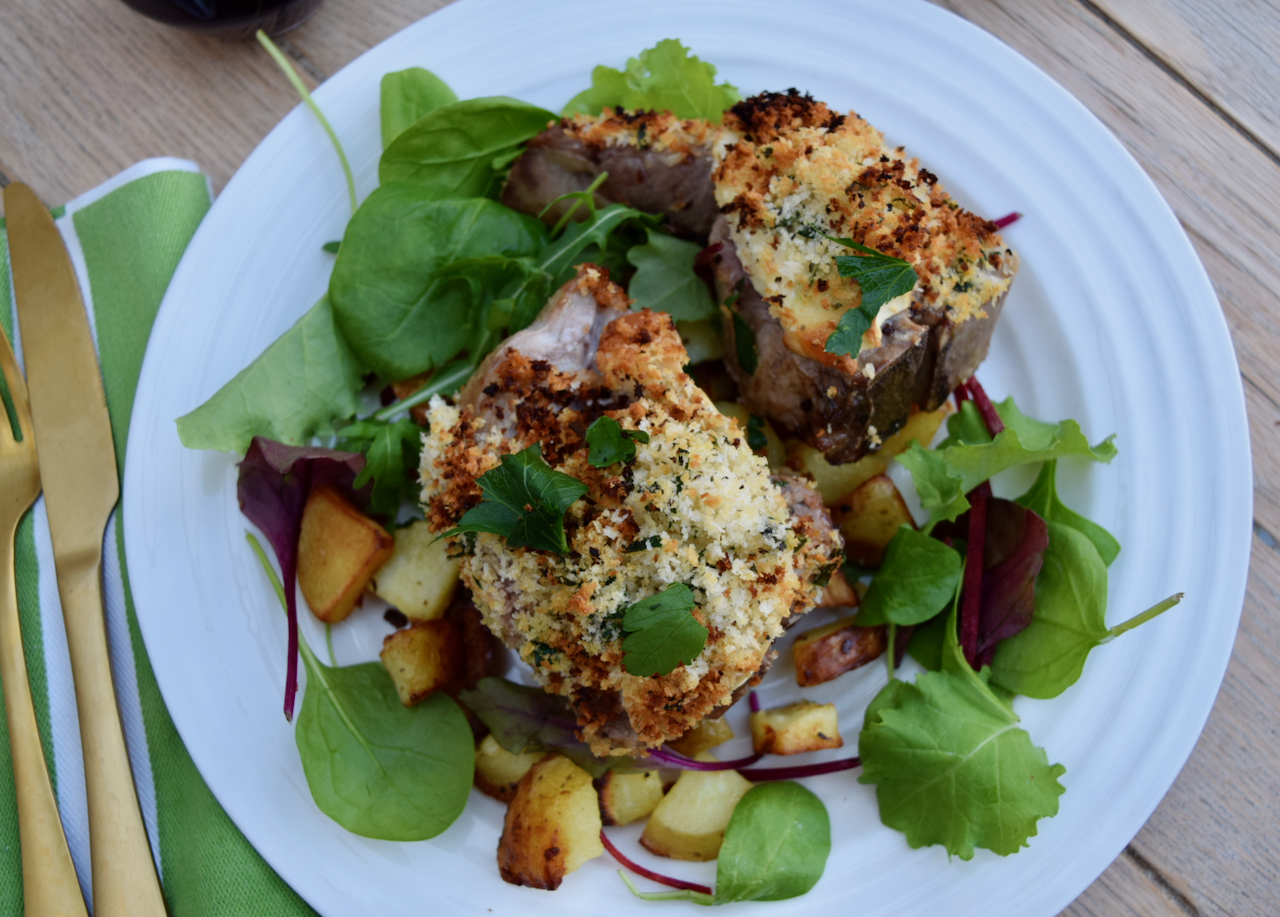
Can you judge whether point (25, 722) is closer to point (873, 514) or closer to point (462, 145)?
point (462, 145)

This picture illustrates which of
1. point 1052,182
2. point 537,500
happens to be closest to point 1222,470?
point 1052,182

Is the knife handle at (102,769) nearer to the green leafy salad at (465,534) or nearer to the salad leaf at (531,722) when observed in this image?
the green leafy salad at (465,534)

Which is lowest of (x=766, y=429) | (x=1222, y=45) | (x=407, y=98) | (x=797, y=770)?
(x=797, y=770)

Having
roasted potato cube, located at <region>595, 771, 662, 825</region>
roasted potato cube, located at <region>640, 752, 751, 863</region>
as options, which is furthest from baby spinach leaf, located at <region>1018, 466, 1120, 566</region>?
roasted potato cube, located at <region>595, 771, 662, 825</region>

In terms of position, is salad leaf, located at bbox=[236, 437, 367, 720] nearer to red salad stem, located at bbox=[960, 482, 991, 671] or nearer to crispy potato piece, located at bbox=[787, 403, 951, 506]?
crispy potato piece, located at bbox=[787, 403, 951, 506]

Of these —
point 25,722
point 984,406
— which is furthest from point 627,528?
point 25,722
